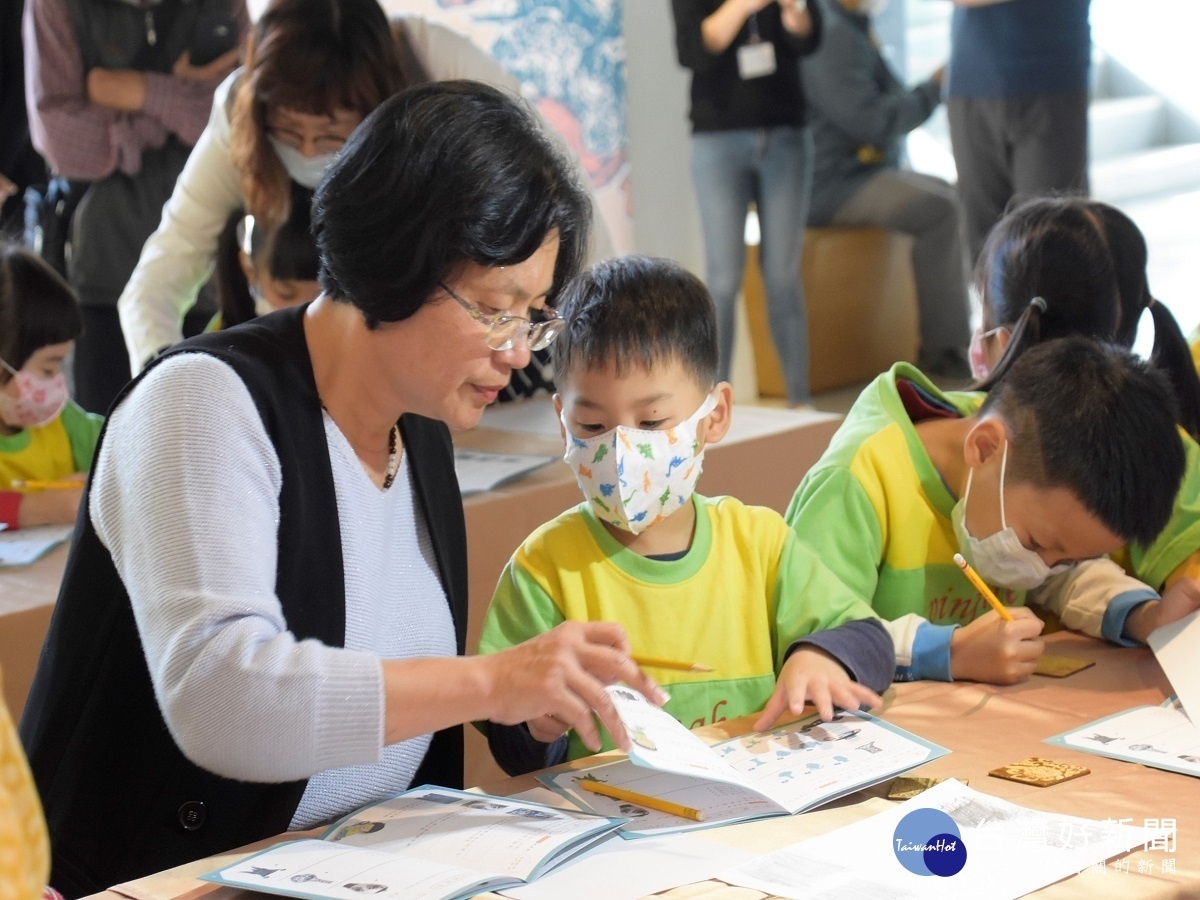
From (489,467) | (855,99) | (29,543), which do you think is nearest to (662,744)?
(489,467)

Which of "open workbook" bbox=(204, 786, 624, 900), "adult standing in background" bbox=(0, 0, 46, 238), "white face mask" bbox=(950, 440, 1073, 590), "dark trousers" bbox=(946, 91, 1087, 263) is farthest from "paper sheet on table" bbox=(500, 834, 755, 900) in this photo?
"dark trousers" bbox=(946, 91, 1087, 263)

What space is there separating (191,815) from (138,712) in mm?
112

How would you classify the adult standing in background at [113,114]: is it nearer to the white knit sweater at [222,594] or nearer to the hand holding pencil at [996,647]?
the white knit sweater at [222,594]

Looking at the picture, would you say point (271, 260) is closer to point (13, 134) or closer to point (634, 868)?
point (634, 868)

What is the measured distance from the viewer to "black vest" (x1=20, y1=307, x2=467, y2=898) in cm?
129

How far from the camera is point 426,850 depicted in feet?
3.61

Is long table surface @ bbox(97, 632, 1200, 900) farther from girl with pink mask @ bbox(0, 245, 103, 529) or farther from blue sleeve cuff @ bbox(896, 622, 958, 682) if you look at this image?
girl with pink mask @ bbox(0, 245, 103, 529)

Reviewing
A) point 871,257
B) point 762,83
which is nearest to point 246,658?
point 762,83

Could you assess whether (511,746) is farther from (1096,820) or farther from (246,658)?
(1096,820)

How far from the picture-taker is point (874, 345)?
5598mm

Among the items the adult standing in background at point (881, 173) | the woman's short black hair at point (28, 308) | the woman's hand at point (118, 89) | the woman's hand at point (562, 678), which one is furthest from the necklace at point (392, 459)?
the adult standing in background at point (881, 173)

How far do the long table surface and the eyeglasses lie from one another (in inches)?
16.9

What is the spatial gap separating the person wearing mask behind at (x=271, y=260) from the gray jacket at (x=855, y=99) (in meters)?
2.82

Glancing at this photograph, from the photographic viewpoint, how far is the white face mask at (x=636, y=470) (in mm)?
1509
